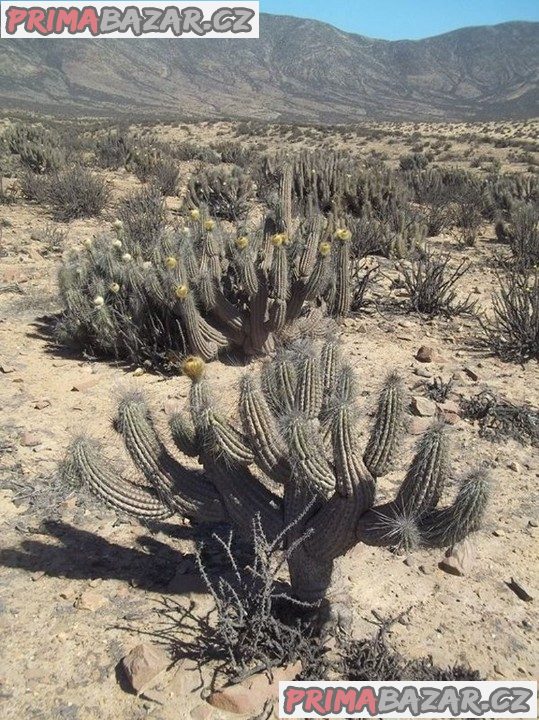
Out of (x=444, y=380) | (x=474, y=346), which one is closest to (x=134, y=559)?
(x=444, y=380)

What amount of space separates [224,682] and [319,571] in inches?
24.6

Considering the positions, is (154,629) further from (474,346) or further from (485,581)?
(474,346)

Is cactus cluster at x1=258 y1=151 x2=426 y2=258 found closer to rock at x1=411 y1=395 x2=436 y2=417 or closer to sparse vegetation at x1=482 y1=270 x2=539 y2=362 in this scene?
sparse vegetation at x1=482 y1=270 x2=539 y2=362

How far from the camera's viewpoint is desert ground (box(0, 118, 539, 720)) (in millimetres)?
2559

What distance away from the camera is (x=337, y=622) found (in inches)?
109

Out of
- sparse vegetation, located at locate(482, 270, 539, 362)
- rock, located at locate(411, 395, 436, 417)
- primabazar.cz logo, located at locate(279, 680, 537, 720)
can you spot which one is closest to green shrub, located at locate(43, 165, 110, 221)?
sparse vegetation, located at locate(482, 270, 539, 362)

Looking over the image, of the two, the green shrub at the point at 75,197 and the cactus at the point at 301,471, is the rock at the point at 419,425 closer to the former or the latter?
the cactus at the point at 301,471

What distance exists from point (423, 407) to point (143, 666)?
2772 mm

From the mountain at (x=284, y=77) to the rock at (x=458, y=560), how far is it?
292 feet

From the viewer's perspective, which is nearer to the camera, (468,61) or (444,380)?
(444,380)

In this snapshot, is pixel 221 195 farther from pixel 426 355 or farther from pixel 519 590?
pixel 519 590

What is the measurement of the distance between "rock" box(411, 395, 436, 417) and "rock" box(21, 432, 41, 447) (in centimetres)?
272

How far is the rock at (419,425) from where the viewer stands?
4.26 m

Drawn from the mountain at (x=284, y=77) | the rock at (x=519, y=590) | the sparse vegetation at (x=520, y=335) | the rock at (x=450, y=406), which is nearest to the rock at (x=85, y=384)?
the rock at (x=450, y=406)
